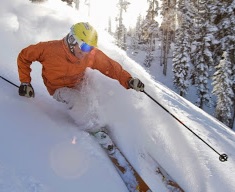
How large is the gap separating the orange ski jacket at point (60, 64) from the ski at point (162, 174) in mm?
1222

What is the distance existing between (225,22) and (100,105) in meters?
29.8

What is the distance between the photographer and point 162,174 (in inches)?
178

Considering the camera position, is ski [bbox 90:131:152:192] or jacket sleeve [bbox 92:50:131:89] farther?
jacket sleeve [bbox 92:50:131:89]

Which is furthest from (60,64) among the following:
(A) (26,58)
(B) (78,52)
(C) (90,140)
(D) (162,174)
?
(D) (162,174)

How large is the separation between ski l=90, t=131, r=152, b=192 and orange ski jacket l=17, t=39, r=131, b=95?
108cm

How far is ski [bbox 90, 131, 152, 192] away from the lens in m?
3.90

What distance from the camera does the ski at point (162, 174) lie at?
434 cm

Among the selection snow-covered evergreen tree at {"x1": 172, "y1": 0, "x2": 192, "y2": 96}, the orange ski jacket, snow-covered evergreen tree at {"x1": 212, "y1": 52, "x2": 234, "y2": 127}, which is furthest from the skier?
snow-covered evergreen tree at {"x1": 172, "y1": 0, "x2": 192, "y2": 96}

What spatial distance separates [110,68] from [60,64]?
0.79m

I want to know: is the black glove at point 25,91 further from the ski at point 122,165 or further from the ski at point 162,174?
the ski at point 162,174

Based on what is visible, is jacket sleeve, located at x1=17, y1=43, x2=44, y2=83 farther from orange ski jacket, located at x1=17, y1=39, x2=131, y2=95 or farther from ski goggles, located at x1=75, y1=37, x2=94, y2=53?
ski goggles, located at x1=75, y1=37, x2=94, y2=53

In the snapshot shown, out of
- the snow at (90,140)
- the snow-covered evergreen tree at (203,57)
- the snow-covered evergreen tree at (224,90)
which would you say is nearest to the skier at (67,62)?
the snow at (90,140)

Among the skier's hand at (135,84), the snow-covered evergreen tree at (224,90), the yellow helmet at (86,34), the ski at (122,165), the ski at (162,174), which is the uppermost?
the yellow helmet at (86,34)

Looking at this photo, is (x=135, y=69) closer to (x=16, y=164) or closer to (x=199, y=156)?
(x=199, y=156)
